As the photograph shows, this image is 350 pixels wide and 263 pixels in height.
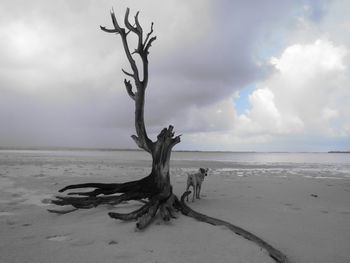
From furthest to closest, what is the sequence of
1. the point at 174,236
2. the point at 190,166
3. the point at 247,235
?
the point at 190,166 < the point at 174,236 < the point at 247,235

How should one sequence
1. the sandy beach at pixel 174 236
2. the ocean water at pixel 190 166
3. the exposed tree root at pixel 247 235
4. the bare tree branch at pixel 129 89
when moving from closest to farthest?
the exposed tree root at pixel 247 235, the sandy beach at pixel 174 236, the bare tree branch at pixel 129 89, the ocean water at pixel 190 166

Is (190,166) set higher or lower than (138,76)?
lower

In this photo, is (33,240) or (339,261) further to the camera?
(33,240)

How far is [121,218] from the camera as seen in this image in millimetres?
4914

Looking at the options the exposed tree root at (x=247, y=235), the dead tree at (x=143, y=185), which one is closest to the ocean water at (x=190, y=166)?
the dead tree at (x=143, y=185)

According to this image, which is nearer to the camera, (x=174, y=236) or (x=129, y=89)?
(x=174, y=236)

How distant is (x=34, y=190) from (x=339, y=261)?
10.0 m

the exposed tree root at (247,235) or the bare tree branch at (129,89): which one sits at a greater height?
the bare tree branch at (129,89)

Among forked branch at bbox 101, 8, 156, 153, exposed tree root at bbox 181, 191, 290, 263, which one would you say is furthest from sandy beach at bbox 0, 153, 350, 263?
forked branch at bbox 101, 8, 156, 153

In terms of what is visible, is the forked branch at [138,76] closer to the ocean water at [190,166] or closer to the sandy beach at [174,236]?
the sandy beach at [174,236]

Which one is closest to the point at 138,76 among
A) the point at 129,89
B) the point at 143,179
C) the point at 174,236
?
the point at 129,89

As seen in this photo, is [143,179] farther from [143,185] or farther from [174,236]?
[174,236]

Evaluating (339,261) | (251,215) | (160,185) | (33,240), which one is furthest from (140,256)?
(251,215)

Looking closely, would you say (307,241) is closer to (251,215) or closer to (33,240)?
(251,215)
